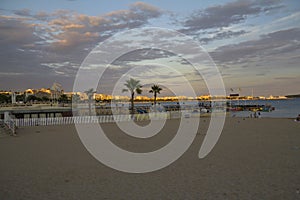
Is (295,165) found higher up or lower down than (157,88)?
lower down

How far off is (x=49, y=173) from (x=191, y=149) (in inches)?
251

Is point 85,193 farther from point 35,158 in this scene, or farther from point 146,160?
point 35,158

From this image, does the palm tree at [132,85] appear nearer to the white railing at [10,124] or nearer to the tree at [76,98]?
the white railing at [10,124]

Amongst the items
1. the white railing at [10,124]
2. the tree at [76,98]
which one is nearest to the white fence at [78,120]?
the white railing at [10,124]

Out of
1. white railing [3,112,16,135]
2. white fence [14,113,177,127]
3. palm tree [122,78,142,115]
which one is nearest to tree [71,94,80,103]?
palm tree [122,78,142,115]

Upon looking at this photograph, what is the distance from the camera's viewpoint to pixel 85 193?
6.10 meters

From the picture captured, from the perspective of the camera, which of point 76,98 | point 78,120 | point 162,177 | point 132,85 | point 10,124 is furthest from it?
point 76,98

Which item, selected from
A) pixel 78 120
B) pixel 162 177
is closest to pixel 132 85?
pixel 78 120

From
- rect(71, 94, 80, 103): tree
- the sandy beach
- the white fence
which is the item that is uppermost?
rect(71, 94, 80, 103): tree

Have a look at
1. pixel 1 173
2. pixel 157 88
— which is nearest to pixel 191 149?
pixel 1 173

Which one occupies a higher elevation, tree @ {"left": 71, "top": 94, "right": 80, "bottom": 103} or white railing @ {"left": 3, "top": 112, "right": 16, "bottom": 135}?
tree @ {"left": 71, "top": 94, "right": 80, "bottom": 103}

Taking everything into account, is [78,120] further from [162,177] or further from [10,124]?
[162,177]

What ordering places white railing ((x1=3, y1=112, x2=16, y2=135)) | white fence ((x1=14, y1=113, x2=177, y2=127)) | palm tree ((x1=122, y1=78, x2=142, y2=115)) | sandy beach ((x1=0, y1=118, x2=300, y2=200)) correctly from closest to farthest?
sandy beach ((x1=0, y1=118, x2=300, y2=200)), white railing ((x1=3, y1=112, x2=16, y2=135)), white fence ((x1=14, y1=113, x2=177, y2=127)), palm tree ((x1=122, y1=78, x2=142, y2=115))

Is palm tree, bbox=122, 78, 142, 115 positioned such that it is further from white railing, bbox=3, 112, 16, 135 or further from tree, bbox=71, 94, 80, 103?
tree, bbox=71, 94, 80, 103
